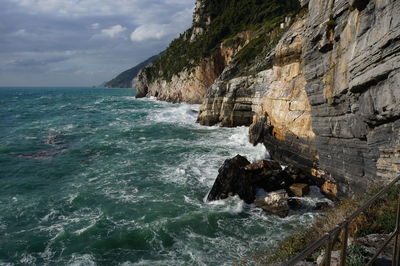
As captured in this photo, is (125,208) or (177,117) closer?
(125,208)

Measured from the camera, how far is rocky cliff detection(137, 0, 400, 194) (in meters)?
12.4

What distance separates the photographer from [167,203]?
1675 cm

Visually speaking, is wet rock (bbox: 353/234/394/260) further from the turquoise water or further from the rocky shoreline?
the rocky shoreline

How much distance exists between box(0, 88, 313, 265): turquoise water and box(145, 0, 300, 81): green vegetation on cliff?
118ft

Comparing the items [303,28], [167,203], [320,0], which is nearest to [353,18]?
[320,0]

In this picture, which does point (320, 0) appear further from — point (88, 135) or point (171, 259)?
point (88, 135)

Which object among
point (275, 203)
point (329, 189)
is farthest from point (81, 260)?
point (329, 189)

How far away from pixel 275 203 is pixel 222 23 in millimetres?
62120

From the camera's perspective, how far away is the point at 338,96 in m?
16.5

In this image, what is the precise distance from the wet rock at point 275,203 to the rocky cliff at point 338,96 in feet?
10.9

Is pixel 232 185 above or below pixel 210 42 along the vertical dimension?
below

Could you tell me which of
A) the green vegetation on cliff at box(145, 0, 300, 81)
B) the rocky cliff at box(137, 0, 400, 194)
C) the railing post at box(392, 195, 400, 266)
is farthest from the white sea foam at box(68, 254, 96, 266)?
the green vegetation on cliff at box(145, 0, 300, 81)

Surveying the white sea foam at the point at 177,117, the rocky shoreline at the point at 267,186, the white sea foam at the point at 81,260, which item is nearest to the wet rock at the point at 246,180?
the rocky shoreline at the point at 267,186

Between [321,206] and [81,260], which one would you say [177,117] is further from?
[81,260]
